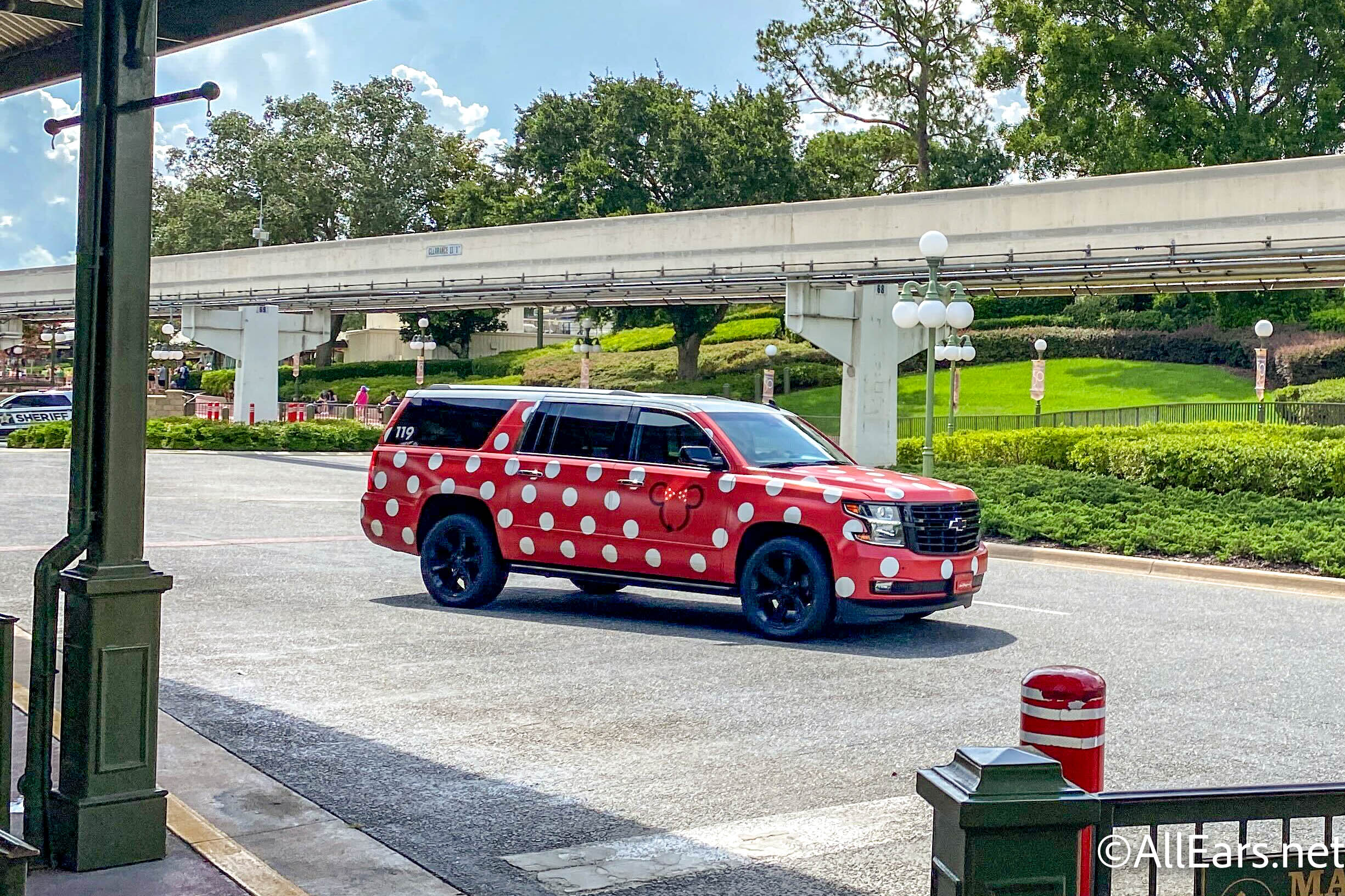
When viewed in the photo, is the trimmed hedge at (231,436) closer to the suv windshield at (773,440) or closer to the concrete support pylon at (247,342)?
the concrete support pylon at (247,342)

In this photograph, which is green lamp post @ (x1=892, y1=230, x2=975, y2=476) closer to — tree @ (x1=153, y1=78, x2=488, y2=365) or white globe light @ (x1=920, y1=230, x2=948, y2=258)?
white globe light @ (x1=920, y1=230, x2=948, y2=258)

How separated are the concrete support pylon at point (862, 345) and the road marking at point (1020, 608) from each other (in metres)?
21.8

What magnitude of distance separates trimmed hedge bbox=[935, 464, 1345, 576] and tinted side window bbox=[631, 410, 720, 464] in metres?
8.38

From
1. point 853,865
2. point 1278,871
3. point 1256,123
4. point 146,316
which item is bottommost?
point 853,865

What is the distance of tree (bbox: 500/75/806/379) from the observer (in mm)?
63812

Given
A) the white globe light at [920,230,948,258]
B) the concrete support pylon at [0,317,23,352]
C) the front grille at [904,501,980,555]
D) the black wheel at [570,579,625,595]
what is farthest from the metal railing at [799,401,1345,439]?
the concrete support pylon at [0,317,23,352]

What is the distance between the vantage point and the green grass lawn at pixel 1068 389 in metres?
51.1

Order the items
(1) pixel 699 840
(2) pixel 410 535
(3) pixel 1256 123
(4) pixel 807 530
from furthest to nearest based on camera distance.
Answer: (3) pixel 1256 123 < (2) pixel 410 535 < (4) pixel 807 530 < (1) pixel 699 840

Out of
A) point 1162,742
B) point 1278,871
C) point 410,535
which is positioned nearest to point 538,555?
point 410,535

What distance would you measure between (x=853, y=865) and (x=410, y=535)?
8.15 m

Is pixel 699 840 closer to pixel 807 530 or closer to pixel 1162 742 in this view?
pixel 1162 742

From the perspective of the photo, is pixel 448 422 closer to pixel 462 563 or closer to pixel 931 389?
pixel 462 563

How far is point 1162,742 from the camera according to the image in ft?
26.9

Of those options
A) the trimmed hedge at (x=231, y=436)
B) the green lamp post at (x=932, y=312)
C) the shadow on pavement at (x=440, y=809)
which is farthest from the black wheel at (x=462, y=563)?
the trimmed hedge at (x=231, y=436)
